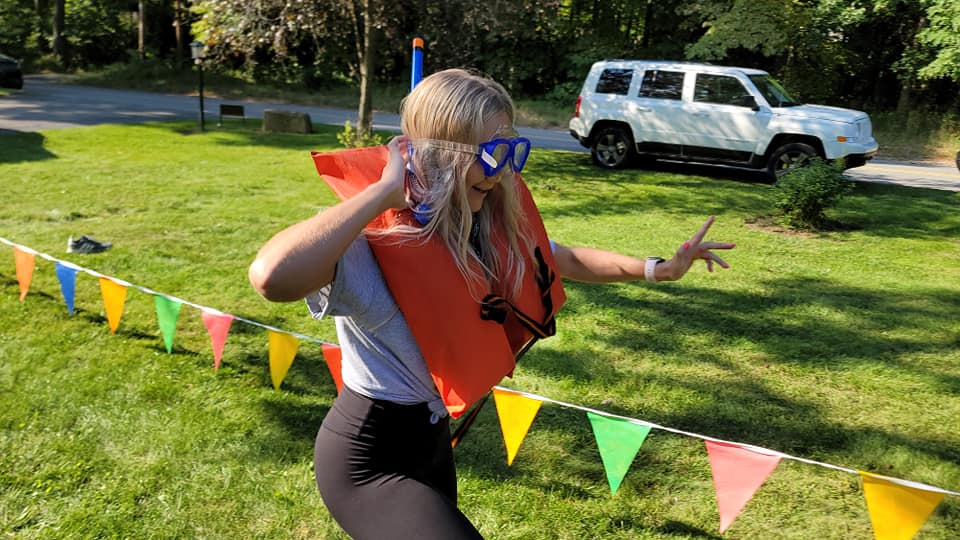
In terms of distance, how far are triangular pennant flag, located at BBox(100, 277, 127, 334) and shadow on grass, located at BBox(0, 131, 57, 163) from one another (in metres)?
9.45

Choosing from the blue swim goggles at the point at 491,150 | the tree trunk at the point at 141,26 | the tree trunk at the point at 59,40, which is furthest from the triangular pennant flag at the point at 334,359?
the tree trunk at the point at 59,40

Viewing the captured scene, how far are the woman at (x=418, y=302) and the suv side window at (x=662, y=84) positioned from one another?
478 inches

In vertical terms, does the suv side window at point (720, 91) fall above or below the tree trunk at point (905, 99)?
below

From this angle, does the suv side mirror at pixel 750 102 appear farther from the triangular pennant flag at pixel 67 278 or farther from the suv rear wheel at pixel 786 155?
the triangular pennant flag at pixel 67 278

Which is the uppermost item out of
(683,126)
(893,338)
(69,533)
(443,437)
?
(683,126)

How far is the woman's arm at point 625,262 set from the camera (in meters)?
2.46

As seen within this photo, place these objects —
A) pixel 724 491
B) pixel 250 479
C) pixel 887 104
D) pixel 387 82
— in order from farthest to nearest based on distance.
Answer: pixel 387 82 → pixel 887 104 → pixel 250 479 → pixel 724 491

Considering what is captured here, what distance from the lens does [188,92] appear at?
1184 inches

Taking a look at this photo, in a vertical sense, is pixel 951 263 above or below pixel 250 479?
above

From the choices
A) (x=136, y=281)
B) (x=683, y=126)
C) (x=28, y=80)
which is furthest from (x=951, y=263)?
(x=28, y=80)

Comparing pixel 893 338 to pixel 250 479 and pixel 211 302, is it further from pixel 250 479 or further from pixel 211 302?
pixel 211 302

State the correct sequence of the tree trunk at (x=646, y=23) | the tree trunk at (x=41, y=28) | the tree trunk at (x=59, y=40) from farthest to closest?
1. the tree trunk at (x=41, y=28)
2. the tree trunk at (x=59, y=40)
3. the tree trunk at (x=646, y=23)

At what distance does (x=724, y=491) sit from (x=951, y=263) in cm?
643

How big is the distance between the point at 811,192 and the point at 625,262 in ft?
24.5
